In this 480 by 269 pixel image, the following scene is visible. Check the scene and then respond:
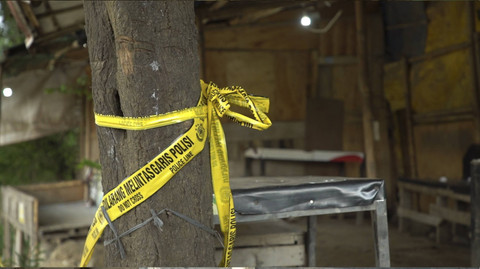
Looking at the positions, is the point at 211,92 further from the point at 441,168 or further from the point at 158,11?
the point at 441,168

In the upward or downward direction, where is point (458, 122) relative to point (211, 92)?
upward

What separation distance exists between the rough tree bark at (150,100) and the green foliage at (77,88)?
846 cm

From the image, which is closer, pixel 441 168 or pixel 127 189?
pixel 127 189

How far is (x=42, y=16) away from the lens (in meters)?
7.46

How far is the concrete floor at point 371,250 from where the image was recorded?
23.7 feet

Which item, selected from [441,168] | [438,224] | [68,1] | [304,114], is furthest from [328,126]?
[68,1]

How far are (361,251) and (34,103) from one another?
6785 millimetres

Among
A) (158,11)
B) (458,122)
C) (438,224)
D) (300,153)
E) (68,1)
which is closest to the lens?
(158,11)

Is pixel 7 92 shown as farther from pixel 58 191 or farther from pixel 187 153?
pixel 187 153

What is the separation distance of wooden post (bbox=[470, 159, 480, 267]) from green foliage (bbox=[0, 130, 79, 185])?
1102cm

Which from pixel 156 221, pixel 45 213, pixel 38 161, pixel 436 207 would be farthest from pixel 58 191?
pixel 156 221

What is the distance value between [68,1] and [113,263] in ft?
16.7

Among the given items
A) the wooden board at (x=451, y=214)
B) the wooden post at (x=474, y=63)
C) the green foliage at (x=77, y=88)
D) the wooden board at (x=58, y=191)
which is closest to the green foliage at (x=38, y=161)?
the green foliage at (x=77, y=88)

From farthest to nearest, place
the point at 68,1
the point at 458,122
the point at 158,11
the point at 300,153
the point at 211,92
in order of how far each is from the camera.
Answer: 1. the point at 300,153
2. the point at 458,122
3. the point at 68,1
4. the point at 211,92
5. the point at 158,11
